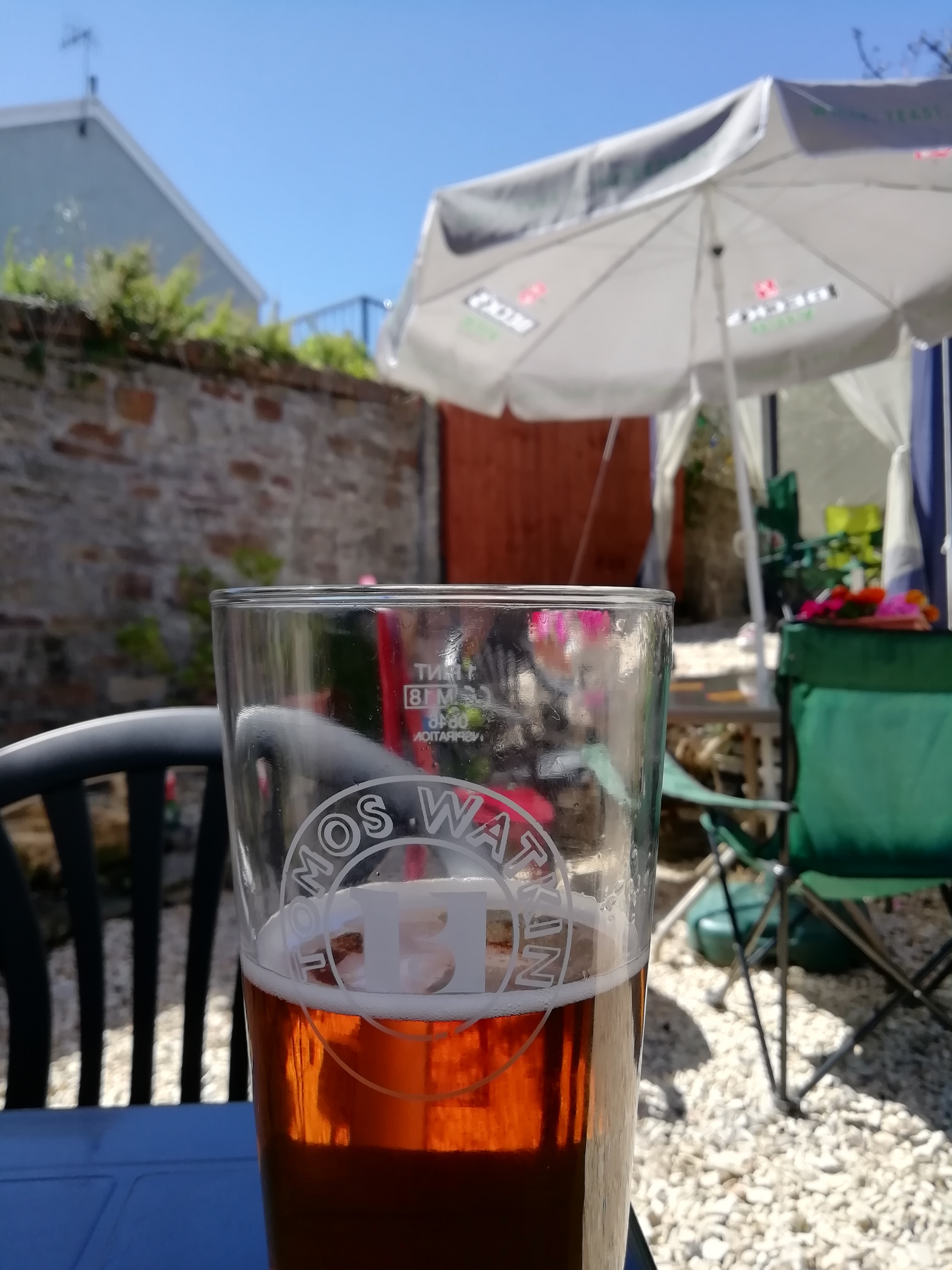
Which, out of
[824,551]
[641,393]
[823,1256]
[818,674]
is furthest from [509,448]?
[823,1256]

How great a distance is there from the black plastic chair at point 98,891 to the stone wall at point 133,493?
10.3 feet

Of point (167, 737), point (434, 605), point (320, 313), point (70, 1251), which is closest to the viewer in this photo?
point (434, 605)

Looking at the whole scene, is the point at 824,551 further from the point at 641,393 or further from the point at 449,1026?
the point at 449,1026

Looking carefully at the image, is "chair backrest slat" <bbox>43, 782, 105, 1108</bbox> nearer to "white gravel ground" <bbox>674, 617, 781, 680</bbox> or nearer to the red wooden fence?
"white gravel ground" <bbox>674, 617, 781, 680</bbox>

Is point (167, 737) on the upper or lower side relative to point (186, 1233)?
upper

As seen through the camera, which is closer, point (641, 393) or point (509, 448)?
point (641, 393)

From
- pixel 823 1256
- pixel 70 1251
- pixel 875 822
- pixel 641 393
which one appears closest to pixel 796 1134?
pixel 823 1256

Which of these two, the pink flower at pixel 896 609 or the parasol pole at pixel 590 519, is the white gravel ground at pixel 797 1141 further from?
the parasol pole at pixel 590 519

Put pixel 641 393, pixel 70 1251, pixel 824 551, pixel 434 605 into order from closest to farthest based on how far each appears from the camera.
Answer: pixel 434 605, pixel 70 1251, pixel 641 393, pixel 824 551

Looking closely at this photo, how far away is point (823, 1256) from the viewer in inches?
58.7

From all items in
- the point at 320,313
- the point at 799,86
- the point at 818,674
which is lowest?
the point at 818,674

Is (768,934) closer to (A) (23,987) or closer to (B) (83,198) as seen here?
(A) (23,987)

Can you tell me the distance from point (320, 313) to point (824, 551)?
5.61 metres

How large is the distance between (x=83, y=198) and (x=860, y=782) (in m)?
12.5
